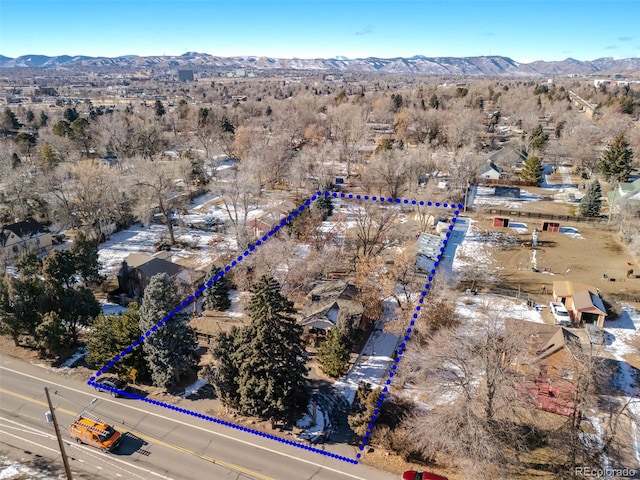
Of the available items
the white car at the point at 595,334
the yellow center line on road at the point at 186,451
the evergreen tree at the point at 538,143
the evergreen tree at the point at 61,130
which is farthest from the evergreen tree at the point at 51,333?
the evergreen tree at the point at 538,143

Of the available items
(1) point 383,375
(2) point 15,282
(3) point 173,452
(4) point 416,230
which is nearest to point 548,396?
(1) point 383,375

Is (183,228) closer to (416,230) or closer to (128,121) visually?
(416,230)

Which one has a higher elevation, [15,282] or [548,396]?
[15,282]

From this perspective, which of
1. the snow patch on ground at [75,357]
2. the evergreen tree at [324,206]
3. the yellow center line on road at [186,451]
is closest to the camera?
the yellow center line on road at [186,451]

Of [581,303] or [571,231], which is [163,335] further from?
[571,231]

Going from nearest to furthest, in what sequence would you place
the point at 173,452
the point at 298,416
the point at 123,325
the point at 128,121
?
the point at 173,452
the point at 298,416
the point at 123,325
the point at 128,121

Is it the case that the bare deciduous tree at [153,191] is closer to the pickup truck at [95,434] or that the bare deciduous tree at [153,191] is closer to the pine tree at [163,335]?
the pine tree at [163,335]
